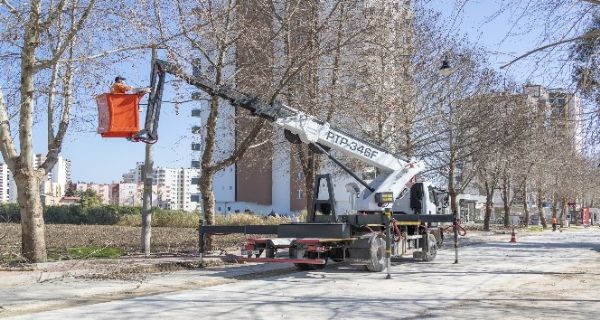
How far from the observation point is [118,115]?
12.0 meters

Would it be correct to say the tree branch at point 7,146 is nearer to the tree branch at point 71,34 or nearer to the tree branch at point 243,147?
the tree branch at point 71,34

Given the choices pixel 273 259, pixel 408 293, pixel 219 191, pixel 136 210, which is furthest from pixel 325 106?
pixel 219 191

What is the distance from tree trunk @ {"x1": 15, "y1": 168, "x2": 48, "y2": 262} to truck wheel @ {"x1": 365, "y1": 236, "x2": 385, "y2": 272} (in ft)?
26.7

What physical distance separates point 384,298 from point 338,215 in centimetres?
580

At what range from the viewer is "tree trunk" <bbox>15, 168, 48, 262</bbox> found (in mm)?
15859

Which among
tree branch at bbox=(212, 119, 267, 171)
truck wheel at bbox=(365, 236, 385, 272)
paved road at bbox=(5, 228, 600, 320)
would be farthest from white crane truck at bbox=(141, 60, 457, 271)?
tree branch at bbox=(212, 119, 267, 171)

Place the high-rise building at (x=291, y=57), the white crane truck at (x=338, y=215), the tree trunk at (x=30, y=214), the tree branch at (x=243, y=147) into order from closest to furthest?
the white crane truck at (x=338, y=215), the tree trunk at (x=30, y=214), the tree branch at (x=243, y=147), the high-rise building at (x=291, y=57)

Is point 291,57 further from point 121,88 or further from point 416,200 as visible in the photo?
point 121,88

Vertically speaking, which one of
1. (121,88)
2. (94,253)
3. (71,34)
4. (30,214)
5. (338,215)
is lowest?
(94,253)

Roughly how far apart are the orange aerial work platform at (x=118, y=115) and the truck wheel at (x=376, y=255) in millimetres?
6984

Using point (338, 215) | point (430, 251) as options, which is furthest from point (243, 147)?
point (430, 251)

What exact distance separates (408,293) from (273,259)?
12.8ft

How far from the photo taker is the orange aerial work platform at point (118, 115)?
38.9ft

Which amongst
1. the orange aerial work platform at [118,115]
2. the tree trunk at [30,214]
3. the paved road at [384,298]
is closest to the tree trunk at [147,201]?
the tree trunk at [30,214]
